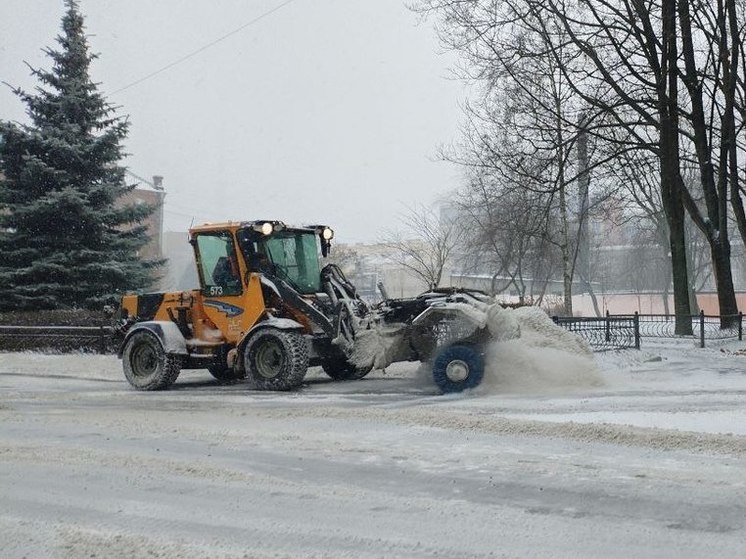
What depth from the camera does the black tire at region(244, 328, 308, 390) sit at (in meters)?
11.9

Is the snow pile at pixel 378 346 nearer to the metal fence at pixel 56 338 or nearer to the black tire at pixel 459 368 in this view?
the black tire at pixel 459 368

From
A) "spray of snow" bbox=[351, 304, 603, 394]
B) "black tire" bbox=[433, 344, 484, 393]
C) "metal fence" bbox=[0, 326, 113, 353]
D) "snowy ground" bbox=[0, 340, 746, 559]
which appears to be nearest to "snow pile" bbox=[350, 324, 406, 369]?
"spray of snow" bbox=[351, 304, 603, 394]

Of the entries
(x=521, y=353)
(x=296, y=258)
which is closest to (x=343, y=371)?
(x=296, y=258)

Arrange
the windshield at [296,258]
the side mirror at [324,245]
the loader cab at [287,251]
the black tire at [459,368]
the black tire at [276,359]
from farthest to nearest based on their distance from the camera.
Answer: the side mirror at [324,245] < the windshield at [296,258] < the loader cab at [287,251] < the black tire at [276,359] < the black tire at [459,368]

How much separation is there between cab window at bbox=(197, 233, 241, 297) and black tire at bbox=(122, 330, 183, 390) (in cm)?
124

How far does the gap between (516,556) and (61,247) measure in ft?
74.1

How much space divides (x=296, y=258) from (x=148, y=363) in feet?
10.6

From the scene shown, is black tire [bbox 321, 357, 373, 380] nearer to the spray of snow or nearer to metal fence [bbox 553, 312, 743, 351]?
the spray of snow

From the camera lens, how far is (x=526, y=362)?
11312mm

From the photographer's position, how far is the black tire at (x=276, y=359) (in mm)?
11859

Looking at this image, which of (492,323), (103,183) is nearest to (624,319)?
(492,323)

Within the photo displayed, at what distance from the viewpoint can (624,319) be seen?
54.8ft

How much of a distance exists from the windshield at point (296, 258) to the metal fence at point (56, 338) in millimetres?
8593

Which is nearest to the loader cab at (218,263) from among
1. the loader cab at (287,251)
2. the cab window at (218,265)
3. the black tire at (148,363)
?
the cab window at (218,265)
